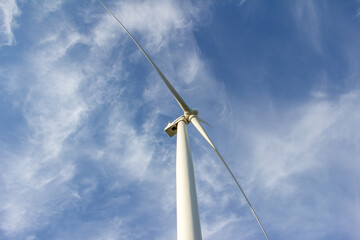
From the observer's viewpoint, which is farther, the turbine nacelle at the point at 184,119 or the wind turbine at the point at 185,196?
the turbine nacelle at the point at 184,119

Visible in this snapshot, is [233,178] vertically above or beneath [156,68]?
beneath

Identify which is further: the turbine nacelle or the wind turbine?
the turbine nacelle

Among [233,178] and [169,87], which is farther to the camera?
[169,87]

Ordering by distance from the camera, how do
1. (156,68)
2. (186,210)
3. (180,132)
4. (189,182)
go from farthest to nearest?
(156,68) < (180,132) < (189,182) < (186,210)

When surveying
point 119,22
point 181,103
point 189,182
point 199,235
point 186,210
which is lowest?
point 199,235

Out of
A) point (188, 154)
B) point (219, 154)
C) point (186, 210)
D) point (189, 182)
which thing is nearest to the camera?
point (186, 210)

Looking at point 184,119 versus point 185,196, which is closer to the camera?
point 185,196

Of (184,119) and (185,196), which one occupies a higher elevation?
(184,119)

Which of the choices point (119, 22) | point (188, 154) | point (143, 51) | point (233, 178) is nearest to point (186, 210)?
point (188, 154)

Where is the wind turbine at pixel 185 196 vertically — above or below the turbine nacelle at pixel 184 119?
below

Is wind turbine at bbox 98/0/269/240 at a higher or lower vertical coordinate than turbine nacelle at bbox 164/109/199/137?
lower

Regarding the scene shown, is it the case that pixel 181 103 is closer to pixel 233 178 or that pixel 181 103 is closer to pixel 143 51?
pixel 143 51

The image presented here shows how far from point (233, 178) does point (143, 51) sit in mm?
13304

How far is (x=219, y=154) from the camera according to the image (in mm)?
18750
